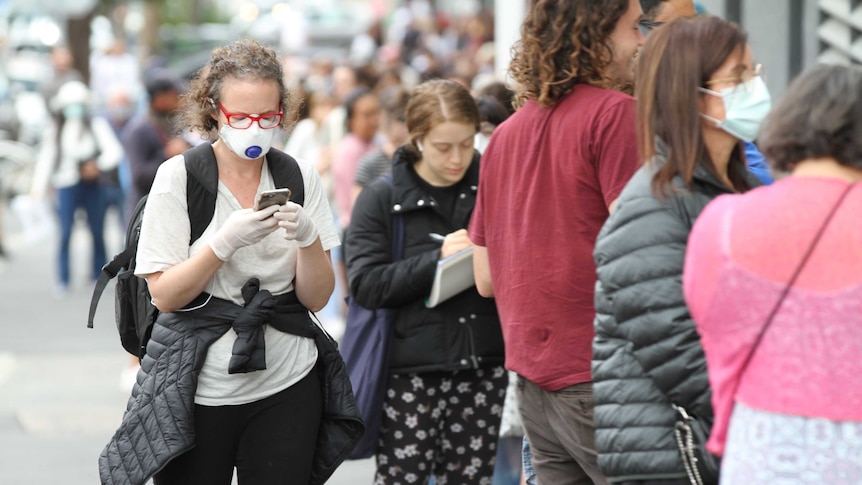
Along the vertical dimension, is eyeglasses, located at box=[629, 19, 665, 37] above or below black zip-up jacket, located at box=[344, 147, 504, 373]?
above

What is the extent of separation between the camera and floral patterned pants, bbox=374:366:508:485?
4840 millimetres

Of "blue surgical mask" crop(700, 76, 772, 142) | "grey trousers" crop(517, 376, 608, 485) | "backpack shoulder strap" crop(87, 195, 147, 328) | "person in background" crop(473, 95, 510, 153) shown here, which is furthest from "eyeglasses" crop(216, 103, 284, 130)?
"person in background" crop(473, 95, 510, 153)

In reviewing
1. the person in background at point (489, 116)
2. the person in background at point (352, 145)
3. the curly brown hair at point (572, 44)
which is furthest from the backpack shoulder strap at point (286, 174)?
the person in background at point (352, 145)

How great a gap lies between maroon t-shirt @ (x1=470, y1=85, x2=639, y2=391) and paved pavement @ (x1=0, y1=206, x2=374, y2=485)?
3.42 metres

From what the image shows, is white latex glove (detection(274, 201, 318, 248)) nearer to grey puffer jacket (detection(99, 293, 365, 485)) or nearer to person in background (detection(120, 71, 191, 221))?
grey puffer jacket (detection(99, 293, 365, 485))

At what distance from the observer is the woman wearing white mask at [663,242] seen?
2.93 m

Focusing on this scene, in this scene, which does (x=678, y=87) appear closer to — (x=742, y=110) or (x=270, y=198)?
(x=742, y=110)

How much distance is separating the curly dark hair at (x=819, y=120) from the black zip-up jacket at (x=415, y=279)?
217 cm

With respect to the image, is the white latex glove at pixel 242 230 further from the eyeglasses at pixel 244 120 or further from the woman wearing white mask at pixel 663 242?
the woman wearing white mask at pixel 663 242

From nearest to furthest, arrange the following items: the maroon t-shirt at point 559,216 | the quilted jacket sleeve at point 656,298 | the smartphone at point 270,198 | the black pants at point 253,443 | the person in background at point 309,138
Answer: the quilted jacket sleeve at point 656,298, the maroon t-shirt at point 559,216, the smartphone at point 270,198, the black pants at point 253,443, the person in background at point 309,138

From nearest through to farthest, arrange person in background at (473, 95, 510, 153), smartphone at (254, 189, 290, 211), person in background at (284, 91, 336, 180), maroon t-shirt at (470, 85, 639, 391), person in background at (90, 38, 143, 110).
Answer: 1. maroon t-shirt at (470, 85, 639, 391)
2. smartphone at (254, 189, 290, 211)
3. person in background at (473, 95, 510, 153)
4. person in background at (284, 91, 336, 180)
5. person in background at (90, 38, 143, 110)

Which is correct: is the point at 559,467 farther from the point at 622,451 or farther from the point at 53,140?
the point at 53,140

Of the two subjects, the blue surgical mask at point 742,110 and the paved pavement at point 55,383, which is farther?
the paved pavement at point 55,383

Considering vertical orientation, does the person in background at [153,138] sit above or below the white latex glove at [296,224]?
below
